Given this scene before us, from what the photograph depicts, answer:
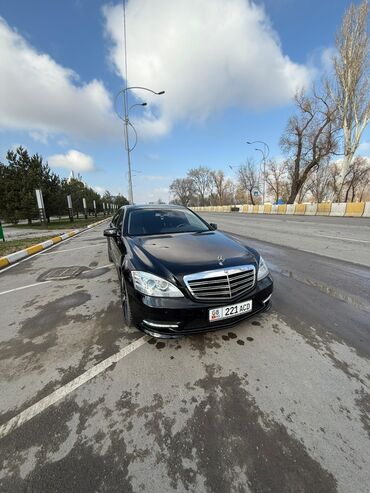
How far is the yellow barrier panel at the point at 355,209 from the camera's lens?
19.9m

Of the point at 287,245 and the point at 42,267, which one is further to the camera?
the point at 287,245

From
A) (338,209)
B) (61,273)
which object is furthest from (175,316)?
(338,209)

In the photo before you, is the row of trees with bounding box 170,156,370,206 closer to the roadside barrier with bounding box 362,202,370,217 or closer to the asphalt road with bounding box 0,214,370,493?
the roadside barrier with bounding box 362,202,370,217

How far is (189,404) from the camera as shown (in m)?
1.84

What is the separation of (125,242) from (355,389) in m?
3.05

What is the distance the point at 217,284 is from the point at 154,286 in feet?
2.15

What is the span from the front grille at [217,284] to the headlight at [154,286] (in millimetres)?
158

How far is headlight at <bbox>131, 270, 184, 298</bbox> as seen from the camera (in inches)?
90.7

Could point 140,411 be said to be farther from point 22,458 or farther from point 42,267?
point 42,267

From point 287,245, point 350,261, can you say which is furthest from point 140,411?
point 287,245

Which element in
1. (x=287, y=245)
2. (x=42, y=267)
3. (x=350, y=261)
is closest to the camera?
(x=350, y=261)

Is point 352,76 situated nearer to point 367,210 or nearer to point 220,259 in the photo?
point 367,210

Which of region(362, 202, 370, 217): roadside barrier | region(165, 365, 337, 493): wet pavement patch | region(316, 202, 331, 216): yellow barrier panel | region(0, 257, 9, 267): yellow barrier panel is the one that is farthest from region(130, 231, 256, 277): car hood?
region(316, 202, 331, 216): yellow barrier panel

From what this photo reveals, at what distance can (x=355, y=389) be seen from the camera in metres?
1.92
